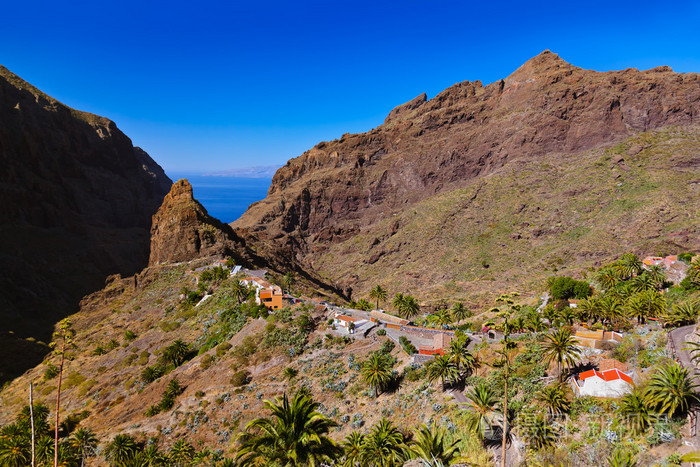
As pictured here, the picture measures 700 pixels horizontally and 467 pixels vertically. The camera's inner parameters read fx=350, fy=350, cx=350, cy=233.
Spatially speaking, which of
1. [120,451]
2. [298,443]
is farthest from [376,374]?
[120,451]

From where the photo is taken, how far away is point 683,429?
703 inches

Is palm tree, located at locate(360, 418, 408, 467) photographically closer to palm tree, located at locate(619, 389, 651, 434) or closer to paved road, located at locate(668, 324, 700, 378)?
palm tree, located at locate(619, 389, 651, 434)

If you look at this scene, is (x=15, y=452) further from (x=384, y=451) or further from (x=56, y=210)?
(x=56, y=210)

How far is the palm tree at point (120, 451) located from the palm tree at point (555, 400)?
32667 millimetres

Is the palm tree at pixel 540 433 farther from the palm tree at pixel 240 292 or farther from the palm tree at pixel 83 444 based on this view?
the palm tree at pixel 240 292

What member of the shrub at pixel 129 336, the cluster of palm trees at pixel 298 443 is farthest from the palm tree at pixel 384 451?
the shrub at pixel 129 336

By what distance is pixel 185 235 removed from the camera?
243 feet

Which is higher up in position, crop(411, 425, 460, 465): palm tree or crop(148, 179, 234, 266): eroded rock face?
crop(148, 179, 234, 266): eroded rock face

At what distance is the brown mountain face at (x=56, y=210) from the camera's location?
83438 millimetres

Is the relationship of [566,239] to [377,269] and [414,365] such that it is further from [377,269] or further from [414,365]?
[414,365]

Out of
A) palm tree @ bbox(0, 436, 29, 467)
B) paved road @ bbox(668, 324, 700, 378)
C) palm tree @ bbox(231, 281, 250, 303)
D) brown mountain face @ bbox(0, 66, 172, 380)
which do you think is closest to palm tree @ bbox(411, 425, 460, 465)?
paved road @ bbox(668, 324, 700, 378)

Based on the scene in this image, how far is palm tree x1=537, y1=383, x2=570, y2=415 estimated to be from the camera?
21.4 m

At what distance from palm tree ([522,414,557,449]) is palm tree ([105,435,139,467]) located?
31004 mm

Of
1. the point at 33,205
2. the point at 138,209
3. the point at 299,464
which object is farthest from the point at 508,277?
the point at 138,209
